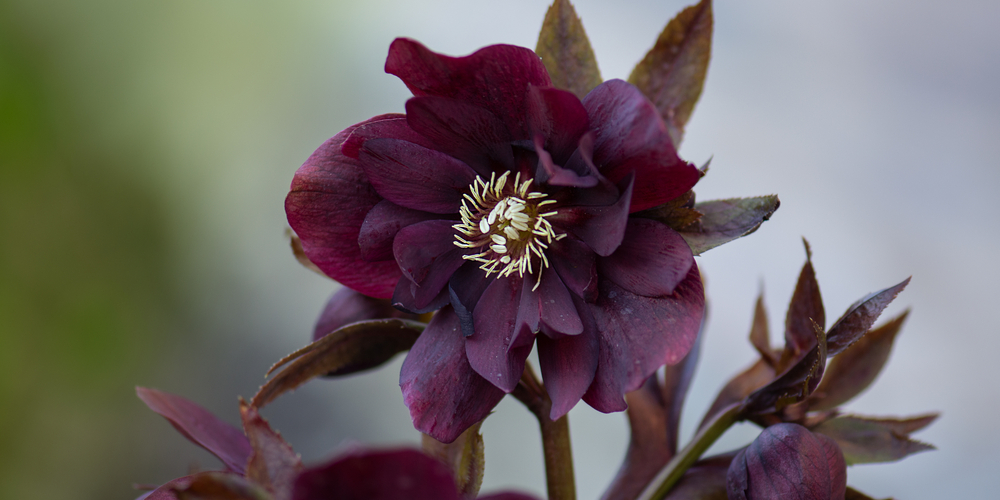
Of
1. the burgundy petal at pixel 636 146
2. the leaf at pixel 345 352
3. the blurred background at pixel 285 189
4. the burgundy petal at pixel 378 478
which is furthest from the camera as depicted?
the blurred background at pixel 285 189

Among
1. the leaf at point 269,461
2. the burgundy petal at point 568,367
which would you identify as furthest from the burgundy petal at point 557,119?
the leaf at point 269,461

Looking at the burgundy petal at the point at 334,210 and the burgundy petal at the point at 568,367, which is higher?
the burgundy petal at the point at 334,210

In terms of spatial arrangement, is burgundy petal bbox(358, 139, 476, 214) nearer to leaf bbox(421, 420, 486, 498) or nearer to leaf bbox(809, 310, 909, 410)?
leaf bbox(421, 420, 486, 498)

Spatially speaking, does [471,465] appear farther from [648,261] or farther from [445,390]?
[648,261]

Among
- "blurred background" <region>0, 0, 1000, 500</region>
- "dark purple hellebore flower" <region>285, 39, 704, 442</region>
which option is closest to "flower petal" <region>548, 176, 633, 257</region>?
"dark purple hellebore flower" <region>285, 39, 704, 442</region>

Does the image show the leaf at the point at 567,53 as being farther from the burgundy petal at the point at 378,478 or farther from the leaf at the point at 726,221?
the burgundy petal at the point at 378,478

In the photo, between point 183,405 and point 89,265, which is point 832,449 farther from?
point 89,265

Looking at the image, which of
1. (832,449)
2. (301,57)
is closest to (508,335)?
(832,449)
